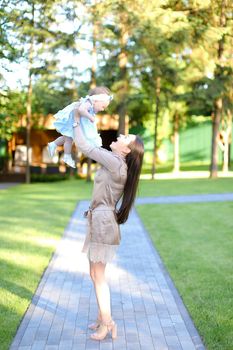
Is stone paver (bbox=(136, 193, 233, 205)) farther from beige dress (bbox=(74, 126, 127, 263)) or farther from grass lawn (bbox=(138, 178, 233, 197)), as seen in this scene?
beige dress (bbox=(74, 126, 127, 263))

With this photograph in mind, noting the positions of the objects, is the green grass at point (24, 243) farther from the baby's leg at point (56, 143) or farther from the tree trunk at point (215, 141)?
the tree trunk at point (215, 141)

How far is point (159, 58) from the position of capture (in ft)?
81.6

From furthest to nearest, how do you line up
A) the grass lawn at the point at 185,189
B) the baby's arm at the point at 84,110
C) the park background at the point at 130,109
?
the grass lawn at the point at 185,189, the park background at the point at 130,109, the baby's arm at the point at 84,110

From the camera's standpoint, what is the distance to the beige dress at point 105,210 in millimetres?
4383

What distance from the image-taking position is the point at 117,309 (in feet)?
18.3

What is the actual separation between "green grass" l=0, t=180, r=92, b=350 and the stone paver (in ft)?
8.14

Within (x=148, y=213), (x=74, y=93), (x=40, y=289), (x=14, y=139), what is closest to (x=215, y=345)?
(x=40, y=289)

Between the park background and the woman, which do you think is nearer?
the woman

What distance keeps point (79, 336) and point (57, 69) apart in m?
22.4

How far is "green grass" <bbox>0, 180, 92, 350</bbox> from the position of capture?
566cm

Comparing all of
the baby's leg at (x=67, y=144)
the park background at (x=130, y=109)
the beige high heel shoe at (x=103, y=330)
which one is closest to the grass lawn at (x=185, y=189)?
the park background at (x=130, y=109)

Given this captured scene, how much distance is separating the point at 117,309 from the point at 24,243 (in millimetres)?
4449

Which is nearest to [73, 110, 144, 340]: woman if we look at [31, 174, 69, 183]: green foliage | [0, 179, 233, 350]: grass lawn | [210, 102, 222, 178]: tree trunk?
[0, 179, 233, 350]: grass lawn

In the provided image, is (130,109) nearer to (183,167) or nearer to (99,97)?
(183,167)
